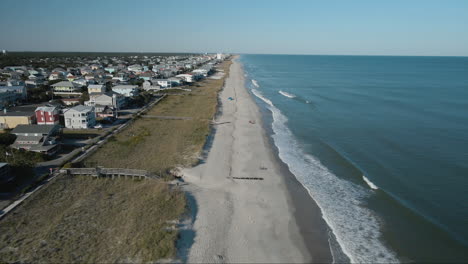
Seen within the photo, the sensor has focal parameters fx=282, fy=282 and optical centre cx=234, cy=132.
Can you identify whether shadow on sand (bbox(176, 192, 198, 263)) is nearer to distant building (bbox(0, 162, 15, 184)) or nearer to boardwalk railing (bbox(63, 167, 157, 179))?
boardwalk railing (bbox(63, 167, 157, 179))

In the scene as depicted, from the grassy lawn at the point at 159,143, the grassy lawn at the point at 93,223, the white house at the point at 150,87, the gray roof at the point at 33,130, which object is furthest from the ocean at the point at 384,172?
the white house at the point at 150,87

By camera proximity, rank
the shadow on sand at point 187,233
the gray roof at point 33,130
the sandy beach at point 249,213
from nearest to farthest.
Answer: the shadow on sand at point 187,233 < the sandy beach at point 249,213 < the gray roof at point 33,130

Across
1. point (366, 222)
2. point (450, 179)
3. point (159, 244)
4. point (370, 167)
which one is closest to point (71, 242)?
point (159, 244)

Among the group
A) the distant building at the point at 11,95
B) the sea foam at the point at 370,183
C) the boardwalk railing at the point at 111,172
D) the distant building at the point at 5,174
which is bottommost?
the sea foam at the point at 370,183

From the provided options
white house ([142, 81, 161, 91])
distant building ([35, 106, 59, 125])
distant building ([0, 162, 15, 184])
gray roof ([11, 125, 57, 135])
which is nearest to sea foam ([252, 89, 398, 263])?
distant building ([0, 162, 15, 184])

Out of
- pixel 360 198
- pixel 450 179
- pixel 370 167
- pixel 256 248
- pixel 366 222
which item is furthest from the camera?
pixel 370 167

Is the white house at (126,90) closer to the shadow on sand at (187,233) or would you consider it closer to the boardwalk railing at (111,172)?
the boardwalk railing at (111,172)

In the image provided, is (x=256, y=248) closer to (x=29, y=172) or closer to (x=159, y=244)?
(x=159, y=244)

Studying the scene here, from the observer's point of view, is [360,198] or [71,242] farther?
[360,198]
